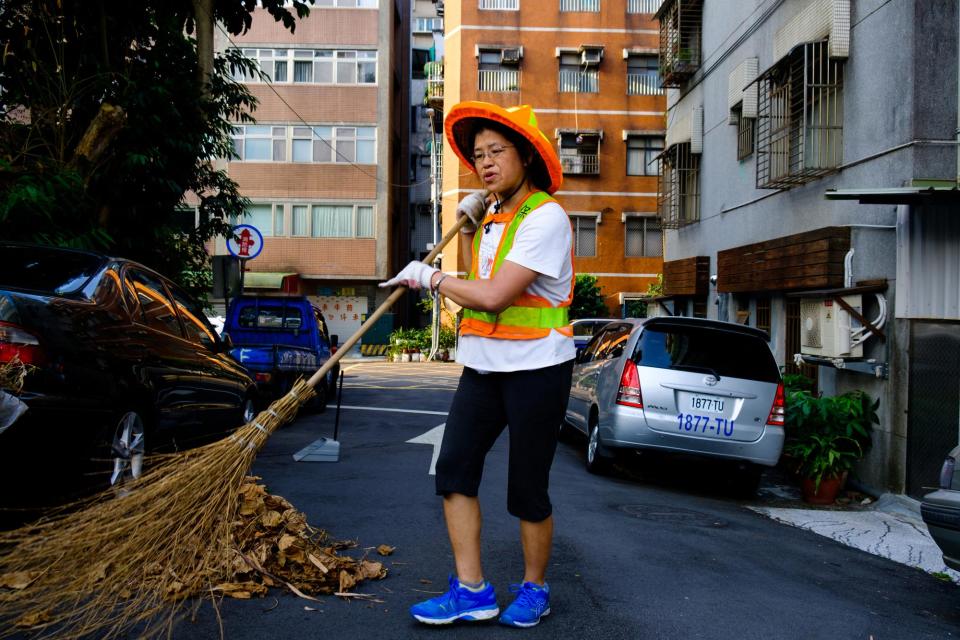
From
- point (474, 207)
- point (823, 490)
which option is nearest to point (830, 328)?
point (823, 490)

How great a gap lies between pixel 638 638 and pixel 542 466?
756mm

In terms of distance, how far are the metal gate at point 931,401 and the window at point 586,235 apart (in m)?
23.7

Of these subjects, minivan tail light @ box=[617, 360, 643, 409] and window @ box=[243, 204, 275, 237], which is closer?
minivan tail light @ box=[617, 360, 643, 409]

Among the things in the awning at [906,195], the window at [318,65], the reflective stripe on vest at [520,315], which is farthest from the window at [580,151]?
the reflective stripe on vest at [520,315]

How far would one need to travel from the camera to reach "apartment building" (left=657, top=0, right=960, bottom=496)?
8031 millimetres

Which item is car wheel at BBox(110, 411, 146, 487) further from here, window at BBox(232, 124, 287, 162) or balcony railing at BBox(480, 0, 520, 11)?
balcony railing at BBox(480, 0, 520, 11)

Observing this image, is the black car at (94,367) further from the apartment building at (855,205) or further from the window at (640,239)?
the window at (640,239)

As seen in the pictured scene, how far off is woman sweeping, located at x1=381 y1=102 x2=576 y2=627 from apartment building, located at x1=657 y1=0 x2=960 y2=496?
15.4 feet

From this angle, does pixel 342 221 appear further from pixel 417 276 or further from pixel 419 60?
pixel 417 276

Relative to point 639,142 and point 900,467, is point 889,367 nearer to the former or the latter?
point 900,467

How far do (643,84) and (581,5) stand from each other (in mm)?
3620

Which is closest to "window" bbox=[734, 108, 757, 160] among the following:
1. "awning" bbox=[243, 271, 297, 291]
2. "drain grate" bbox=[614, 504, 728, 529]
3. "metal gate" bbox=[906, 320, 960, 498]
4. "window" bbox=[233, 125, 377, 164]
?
"metal gate" bbox=[906, 320, 960, 498]

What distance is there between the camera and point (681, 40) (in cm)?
1689

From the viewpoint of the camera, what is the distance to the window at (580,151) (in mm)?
31578
